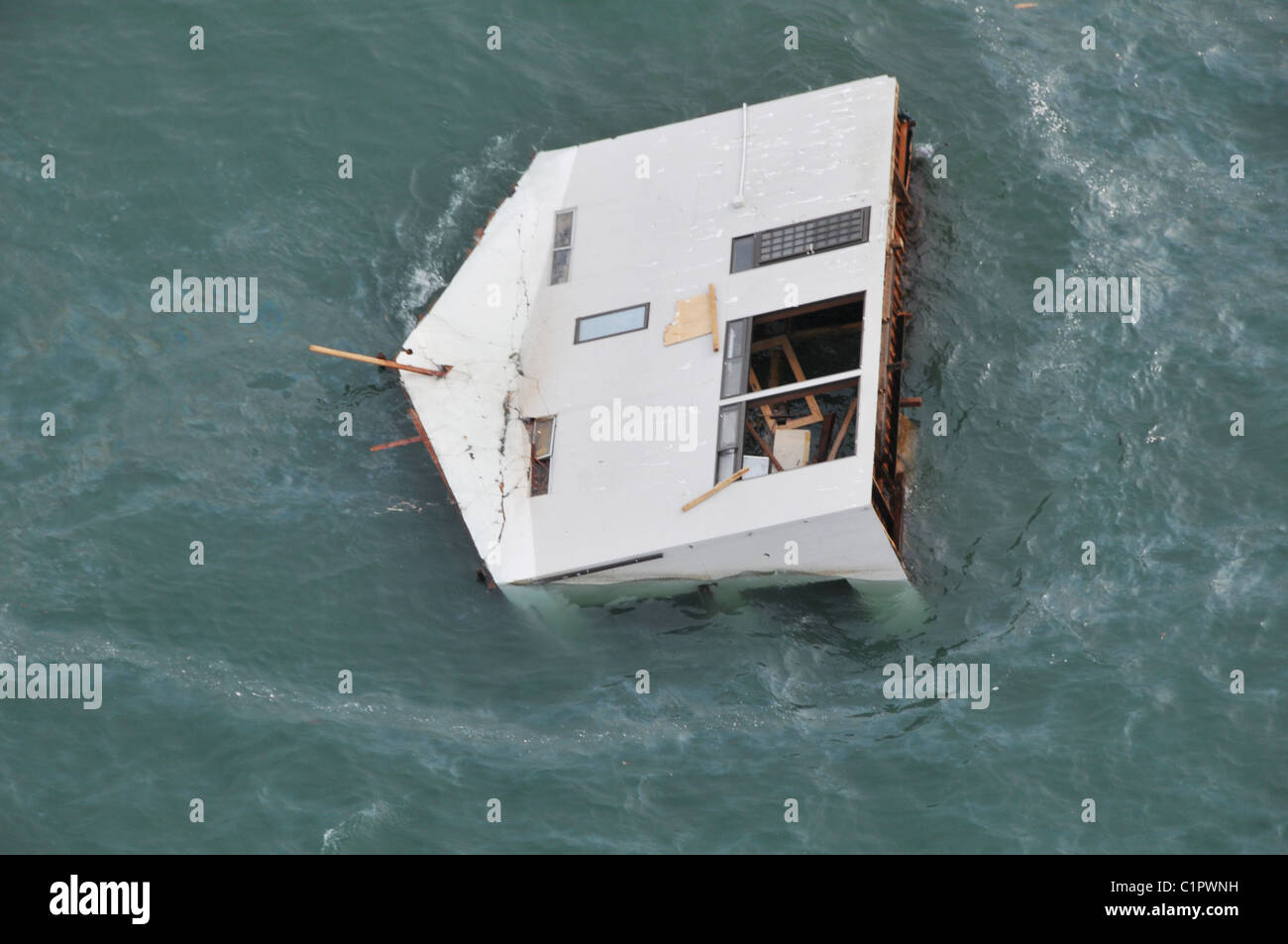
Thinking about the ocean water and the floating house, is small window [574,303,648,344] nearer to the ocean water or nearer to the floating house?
the floating house

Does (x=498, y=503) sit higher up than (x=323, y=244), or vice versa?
(x=323, y=244)

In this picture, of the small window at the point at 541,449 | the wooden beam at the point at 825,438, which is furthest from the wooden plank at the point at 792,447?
the small window at the point at 541,449

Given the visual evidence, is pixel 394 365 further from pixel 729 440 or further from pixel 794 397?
pixel 794 397

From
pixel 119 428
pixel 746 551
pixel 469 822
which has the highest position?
pixel 119 428

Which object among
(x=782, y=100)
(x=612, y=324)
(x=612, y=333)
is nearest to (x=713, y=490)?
(x=612, y=333)

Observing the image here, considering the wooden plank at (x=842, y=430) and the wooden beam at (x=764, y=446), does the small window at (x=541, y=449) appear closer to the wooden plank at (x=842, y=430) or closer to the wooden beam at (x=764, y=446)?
the wooden beam at (x=764, y=446)

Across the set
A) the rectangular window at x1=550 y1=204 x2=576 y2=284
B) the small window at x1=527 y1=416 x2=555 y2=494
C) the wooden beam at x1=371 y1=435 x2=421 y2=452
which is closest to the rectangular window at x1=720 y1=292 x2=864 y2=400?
the rectangular window at x1=550 y1=204 x2=576 y2=284

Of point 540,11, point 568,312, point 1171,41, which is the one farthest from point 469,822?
point 1171,41

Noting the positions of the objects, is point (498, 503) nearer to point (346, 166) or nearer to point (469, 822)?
point (469, 822)
